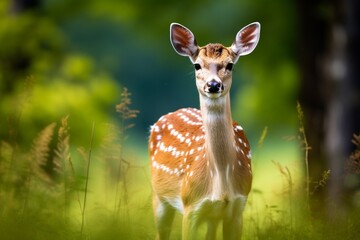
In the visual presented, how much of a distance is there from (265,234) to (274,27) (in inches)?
361

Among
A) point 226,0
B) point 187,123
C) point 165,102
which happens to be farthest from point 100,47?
point 187,123

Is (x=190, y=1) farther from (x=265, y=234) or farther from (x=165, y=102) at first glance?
(x=165, y=102)

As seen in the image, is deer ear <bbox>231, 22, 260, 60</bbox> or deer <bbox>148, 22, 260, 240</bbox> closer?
deer <bbox>148, 22, 260, 240</bbox>

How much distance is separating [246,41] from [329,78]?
25.3ft

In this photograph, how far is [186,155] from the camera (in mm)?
6480

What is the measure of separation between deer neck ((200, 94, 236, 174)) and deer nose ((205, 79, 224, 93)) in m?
0.16

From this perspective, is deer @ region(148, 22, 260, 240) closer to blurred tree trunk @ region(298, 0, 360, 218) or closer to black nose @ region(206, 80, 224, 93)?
black nose @ region(206, 80, 224, 93)

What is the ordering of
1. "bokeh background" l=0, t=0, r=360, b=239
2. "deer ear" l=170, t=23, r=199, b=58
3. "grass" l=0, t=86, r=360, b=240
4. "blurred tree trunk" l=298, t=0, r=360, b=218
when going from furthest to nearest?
"bokeh background" l=0, t=0, r=360, b=239 → "blurred tree trunk" l=298, t=0, r=360, b=218 → "deer ear" l=170, t=23, r=199, b=58 → "grass" l=0, t=86, r=360, b=240

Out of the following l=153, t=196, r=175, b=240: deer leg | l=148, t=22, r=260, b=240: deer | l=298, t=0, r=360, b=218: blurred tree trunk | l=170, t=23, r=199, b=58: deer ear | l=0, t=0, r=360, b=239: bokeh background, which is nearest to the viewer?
l=148, t=22, r=260, b=240: deer

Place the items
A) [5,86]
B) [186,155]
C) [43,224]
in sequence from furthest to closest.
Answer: [5,86], [186,155], [43,224]

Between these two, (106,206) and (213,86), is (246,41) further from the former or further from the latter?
(106,206)

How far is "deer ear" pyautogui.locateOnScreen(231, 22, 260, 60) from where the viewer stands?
612 centimetres

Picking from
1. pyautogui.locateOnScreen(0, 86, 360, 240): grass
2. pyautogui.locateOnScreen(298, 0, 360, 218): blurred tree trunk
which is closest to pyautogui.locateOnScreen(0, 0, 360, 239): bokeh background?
pyautogui.locateOnScreen(298, 0, 360, 218): blurred tree trunk

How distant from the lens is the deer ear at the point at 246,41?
20.1 ft
